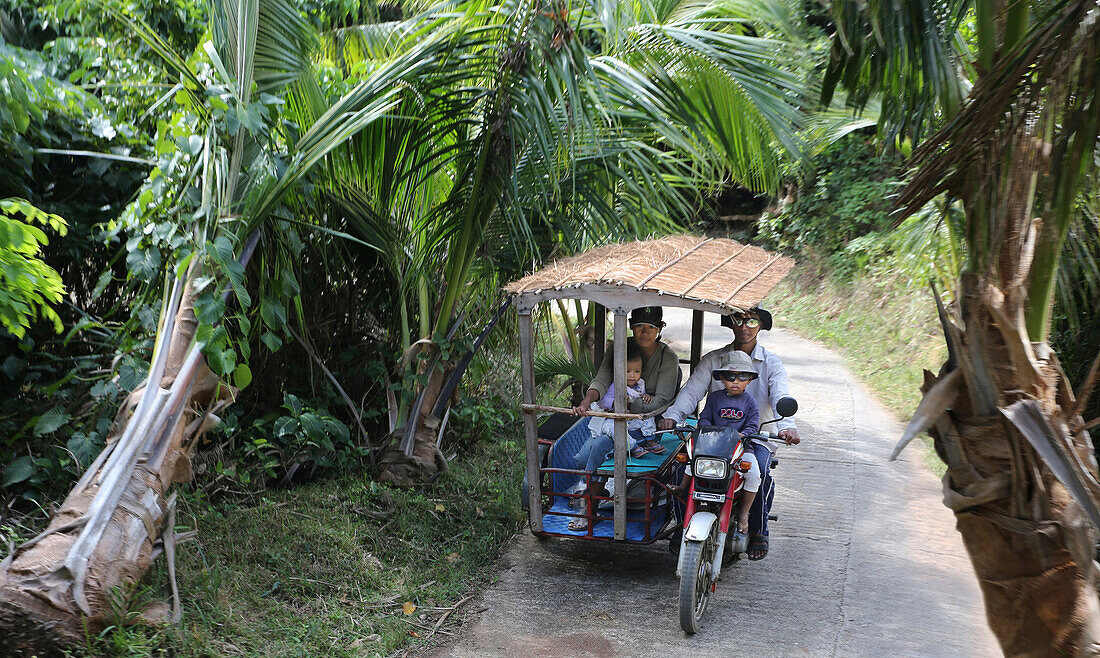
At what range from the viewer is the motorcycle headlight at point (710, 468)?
195 inches

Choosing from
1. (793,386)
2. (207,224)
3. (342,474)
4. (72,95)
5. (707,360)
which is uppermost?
(72,95)

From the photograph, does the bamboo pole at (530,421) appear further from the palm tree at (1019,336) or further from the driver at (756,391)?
the palm tree at (1019,336)

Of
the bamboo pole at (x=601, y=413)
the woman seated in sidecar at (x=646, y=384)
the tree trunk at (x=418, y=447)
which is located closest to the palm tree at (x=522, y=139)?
the tree trunk at (x=418, y=447)

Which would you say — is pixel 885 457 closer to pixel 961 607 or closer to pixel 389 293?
pixel 961 607

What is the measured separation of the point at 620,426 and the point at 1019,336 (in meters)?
2.56

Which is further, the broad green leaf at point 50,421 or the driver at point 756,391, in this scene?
the driver at point 756,391

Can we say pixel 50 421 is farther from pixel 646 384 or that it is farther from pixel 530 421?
pixel 646 384

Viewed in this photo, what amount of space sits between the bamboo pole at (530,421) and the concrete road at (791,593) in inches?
17.5

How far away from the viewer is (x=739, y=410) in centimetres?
537

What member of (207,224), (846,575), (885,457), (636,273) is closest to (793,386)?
(885,457)

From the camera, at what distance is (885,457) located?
8430mm

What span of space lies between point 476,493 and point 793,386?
6.12 metres

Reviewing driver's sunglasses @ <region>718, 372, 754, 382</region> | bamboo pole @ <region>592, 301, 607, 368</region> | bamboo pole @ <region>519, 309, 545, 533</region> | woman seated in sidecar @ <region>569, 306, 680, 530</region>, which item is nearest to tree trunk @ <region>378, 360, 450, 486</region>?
bamboo pole @ <region>519, 309, 545, 533</region>

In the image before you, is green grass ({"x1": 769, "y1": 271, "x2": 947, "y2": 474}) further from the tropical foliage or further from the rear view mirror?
the tropical foliage
